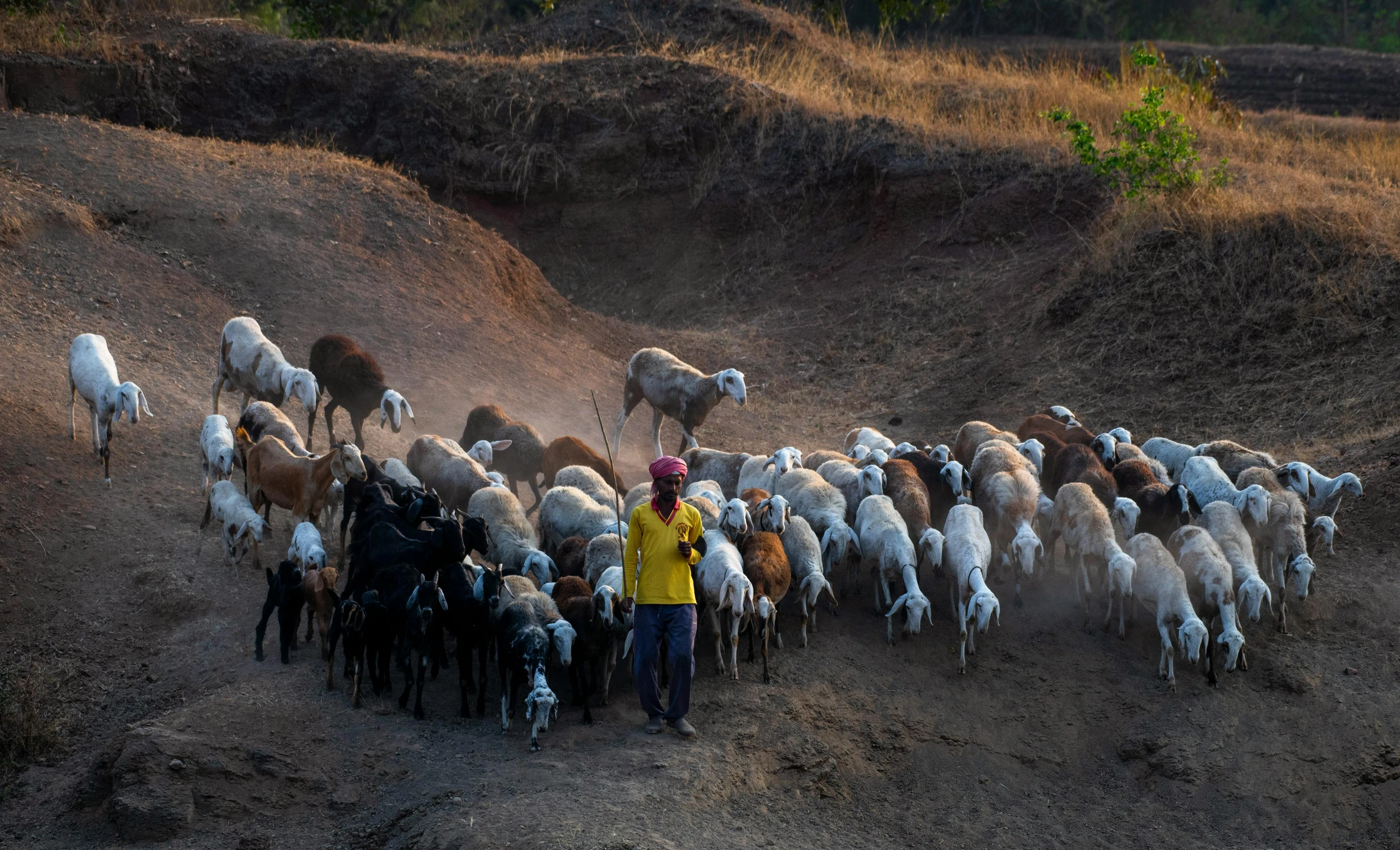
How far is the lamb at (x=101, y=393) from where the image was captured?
31.4 ft

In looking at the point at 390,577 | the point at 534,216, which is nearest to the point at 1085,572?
the point at 390,577

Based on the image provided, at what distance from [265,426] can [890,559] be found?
218 inches

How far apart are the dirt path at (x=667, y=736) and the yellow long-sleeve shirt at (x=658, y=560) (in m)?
0.85

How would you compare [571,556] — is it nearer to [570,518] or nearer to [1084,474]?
[570,518]

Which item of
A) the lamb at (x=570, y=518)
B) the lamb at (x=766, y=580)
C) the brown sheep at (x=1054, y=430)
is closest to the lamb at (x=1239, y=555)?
the brown sheep at (x=1054, y=430)

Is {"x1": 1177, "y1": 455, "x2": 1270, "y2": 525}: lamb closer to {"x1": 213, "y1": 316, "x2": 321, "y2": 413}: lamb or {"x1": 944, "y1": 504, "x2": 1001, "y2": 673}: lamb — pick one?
{"x1": 944, "y1": 504, "x2": 1001, "y2": 673}: lamb

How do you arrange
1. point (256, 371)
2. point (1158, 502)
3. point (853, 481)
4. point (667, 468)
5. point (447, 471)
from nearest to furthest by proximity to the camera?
point (667, 468)
point (1158, 502)
point (853, 481)
point (447, 471)
point (256, 371)

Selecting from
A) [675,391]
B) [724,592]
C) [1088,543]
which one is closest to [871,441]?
[675,391]

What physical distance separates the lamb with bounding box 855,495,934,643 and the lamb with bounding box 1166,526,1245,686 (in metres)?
1.88

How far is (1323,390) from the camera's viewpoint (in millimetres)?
13117

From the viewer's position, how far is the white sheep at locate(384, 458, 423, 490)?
9.81 m

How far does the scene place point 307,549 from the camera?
823cm

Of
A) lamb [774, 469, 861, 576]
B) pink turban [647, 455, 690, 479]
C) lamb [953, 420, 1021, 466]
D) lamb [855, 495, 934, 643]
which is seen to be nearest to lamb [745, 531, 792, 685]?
lamb [774, 469, 861, 576]

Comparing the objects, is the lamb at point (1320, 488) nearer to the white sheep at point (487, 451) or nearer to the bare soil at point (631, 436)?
the bare soil at point (631, 436)
